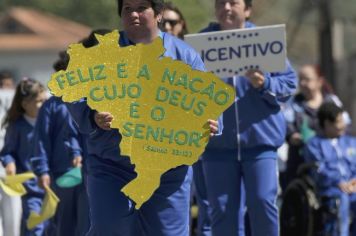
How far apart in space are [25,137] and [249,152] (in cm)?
299

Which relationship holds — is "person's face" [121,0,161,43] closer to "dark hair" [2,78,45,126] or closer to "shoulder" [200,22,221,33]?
"shoulder" [200,22,221,33]

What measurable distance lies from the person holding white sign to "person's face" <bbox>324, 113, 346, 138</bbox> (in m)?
3.43

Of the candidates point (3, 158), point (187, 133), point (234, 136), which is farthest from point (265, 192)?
point (3, 158)

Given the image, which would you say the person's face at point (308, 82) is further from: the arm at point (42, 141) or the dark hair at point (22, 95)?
the arm at point (42, 141)

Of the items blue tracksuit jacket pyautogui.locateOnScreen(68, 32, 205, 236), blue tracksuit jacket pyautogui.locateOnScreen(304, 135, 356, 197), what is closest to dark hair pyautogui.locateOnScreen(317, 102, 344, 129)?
blue tracksuit jacket pyautogui.locateOnScreen(304, 135, 356, 197)

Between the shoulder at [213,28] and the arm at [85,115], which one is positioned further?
the shoulder at [213,28]

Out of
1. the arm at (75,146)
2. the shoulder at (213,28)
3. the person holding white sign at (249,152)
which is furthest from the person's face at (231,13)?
the arm at (75,146)

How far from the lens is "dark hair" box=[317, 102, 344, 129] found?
13352 millimetres

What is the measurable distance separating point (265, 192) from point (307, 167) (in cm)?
374

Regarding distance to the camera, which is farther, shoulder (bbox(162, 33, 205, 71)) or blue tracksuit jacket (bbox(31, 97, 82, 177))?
blue tracksuit jacket (bbox(31, 97, 82, 177))

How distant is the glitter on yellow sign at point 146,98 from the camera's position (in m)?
7.77

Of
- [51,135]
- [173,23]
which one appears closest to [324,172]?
[173,23]

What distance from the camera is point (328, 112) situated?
13.4 m

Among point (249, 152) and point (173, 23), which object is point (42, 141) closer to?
point (173, 23)
